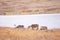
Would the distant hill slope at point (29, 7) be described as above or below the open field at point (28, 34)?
above

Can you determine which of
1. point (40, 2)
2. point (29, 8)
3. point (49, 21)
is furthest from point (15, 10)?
point (49, 21)

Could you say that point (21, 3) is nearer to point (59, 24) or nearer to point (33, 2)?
point (33, 2)

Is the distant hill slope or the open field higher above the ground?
the distant hill slope

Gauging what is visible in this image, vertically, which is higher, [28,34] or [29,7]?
[29,7]
